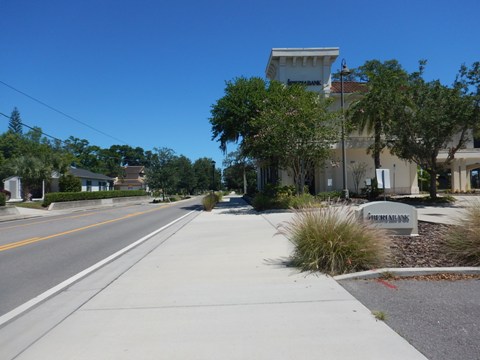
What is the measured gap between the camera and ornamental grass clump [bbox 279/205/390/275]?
6824mm

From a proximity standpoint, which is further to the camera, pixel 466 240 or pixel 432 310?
pixel 466 240

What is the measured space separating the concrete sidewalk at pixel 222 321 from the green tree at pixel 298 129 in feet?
51.0

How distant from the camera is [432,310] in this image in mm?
4852

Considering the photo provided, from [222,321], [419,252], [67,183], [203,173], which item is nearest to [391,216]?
[419,252]

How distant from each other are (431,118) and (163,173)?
38.8 meters

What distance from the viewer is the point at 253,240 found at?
11594mm

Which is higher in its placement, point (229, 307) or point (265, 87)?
point (265, 87)

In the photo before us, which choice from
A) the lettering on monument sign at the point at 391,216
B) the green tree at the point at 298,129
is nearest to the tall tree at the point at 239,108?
the green tree at the point at 298,129

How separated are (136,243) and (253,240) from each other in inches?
143

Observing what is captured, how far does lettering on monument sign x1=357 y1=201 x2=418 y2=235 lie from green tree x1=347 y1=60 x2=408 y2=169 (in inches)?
659

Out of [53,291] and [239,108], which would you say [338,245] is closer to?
[53,291]

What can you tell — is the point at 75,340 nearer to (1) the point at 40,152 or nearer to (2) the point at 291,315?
(2) the point at 291,315

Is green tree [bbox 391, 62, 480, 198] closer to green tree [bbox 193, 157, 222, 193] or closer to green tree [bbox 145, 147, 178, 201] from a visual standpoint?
green tree [bbox 145, 147, 178, 201]

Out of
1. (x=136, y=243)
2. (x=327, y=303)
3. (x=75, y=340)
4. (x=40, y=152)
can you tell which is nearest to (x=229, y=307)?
(x=327, y=303)
